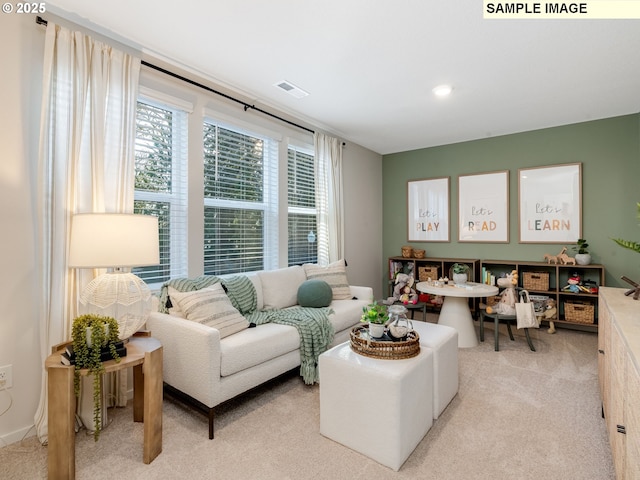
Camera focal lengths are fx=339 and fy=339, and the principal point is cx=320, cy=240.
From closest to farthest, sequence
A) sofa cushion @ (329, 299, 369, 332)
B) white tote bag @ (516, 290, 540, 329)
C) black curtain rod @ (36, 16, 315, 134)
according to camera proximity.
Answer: black curtain rod @ (36, 16, 315, 134) → sofa cushion @ (329, 299, 369, 332) → white tote bag @ (516, 290, 540, 329)

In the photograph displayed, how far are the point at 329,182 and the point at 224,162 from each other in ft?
4.74

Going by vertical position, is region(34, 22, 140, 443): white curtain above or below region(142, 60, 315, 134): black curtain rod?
below

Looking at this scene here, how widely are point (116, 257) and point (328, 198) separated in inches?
109

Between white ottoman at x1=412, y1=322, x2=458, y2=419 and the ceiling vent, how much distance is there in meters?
2.25

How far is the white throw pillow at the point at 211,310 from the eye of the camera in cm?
223

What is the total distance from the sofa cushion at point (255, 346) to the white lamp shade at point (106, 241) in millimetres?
731

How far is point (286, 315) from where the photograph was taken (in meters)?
2.76

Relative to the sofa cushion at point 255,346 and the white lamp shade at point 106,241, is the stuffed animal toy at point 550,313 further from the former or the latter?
the white lamp shade at point 106,241

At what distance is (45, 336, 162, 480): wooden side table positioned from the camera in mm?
1524

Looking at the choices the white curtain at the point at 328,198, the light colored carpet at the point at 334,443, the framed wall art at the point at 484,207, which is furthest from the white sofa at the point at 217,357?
the framed wall art at the point at 484,207

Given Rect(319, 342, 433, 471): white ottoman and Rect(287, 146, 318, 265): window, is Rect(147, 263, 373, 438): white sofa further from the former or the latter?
Rect(287, 146, 318, 265): window

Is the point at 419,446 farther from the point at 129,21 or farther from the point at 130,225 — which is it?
the point at 129,21

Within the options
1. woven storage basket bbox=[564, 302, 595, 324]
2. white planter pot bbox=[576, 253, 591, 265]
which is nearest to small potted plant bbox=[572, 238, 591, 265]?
white planter pot bbox=[576, 253, 591, 265]

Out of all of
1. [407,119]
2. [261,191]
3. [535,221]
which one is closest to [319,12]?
[261,191]
